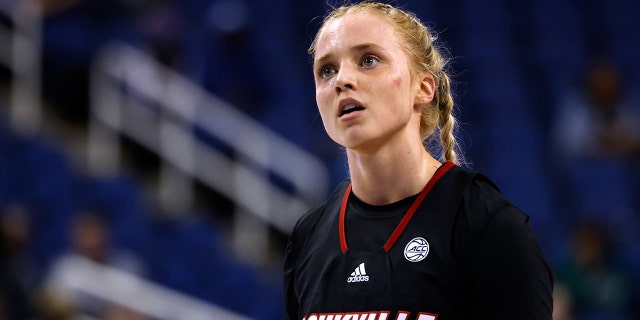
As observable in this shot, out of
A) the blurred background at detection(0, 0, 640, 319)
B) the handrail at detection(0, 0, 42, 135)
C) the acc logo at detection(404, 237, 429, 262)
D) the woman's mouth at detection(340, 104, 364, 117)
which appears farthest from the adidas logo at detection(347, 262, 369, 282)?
the handrail at detection(0, 0, 42, 135)

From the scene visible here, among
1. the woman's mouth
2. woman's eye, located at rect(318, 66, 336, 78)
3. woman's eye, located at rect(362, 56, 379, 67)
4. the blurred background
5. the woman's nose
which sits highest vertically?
the blurred background

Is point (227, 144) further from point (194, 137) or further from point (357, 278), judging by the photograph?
point (357, 278)

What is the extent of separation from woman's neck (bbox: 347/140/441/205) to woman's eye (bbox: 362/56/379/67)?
0.64ft

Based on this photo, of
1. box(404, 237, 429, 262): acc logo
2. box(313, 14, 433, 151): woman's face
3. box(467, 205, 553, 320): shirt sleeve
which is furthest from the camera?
box(313, 14, 433, 151): woman's face

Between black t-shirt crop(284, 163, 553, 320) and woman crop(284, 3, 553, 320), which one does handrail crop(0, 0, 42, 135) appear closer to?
woman crop(284, 3, 553, 320)

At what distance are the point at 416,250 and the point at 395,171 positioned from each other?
0.23m

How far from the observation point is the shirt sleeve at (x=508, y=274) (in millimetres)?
1975

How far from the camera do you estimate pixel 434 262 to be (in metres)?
2.09

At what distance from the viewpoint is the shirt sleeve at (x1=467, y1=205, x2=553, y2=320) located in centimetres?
197

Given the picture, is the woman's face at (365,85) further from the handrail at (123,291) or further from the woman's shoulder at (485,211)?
the handrail at (123,291)

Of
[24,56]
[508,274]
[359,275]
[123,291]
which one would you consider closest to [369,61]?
[359,275]

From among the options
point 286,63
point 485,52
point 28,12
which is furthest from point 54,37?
point 485,52

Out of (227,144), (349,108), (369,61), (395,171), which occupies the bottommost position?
(395,171)

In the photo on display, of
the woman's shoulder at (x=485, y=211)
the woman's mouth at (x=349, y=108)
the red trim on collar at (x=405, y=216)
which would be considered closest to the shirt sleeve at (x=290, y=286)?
the red trim on collar at (x=405, y=216)
